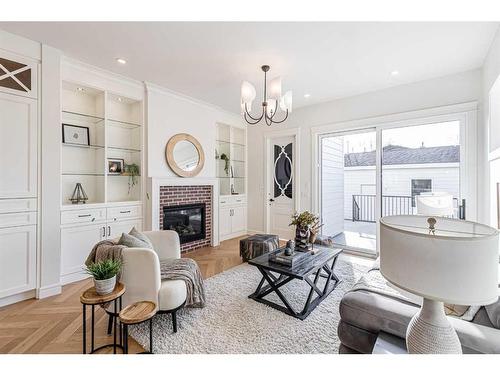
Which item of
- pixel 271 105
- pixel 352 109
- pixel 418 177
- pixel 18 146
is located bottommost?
pixel 418 177

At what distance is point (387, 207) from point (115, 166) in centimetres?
457

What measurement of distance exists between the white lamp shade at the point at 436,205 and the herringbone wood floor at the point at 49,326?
289 cm

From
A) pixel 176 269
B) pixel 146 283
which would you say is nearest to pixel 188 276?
pixel 176 269

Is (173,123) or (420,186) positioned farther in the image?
(173,123)

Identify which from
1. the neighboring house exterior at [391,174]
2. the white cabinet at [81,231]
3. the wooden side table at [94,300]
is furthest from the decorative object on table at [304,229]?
the white cabinet at [81,231]

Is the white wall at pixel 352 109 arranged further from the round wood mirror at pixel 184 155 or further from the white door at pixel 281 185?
the round wood mirror at pixel 184 155

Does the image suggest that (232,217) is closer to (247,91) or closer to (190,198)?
(190,198)

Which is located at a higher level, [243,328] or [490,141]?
[490,141]

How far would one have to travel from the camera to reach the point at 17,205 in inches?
94.5

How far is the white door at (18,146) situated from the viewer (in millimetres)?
2320

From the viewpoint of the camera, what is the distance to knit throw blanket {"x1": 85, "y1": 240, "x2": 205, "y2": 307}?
1941mm

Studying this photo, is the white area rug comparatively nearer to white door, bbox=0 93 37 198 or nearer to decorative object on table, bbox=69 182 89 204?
white door, bbox=0 93 37 198

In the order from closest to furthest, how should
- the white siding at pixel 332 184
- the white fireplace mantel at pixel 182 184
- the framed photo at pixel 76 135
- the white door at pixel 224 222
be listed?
the framed photo at pixel 76 135 < the white fireplace mantel at pixel 182 184 < the white siding at pixel 332 184 < the white door at pixel 224 222
